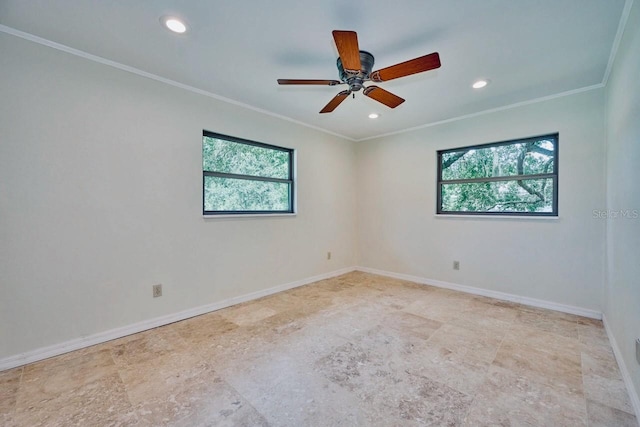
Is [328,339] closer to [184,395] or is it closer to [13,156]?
[184,395]

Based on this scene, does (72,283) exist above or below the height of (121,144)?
below

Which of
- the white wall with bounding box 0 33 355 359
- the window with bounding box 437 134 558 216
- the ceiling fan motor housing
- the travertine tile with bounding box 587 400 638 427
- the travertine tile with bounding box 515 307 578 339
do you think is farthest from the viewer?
the window with bounding box 437 134 558 216

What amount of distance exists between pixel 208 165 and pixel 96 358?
197cm

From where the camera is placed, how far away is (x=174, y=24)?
1896mm

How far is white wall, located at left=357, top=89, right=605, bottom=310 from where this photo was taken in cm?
289

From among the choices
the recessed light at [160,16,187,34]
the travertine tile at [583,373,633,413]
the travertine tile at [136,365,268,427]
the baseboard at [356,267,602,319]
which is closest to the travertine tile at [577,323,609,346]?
the baseboard at [356,267,602,319]

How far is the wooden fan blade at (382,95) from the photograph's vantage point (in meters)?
2.26

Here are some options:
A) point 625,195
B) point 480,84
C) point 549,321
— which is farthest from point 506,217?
point 480,84

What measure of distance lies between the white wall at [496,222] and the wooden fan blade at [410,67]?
219 cm

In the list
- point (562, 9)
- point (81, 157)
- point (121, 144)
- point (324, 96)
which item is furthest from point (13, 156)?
point (562, 9)

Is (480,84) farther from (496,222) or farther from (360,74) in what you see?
(496,222)

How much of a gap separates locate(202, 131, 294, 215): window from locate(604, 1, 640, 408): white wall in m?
3.25

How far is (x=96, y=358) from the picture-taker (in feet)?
6.95

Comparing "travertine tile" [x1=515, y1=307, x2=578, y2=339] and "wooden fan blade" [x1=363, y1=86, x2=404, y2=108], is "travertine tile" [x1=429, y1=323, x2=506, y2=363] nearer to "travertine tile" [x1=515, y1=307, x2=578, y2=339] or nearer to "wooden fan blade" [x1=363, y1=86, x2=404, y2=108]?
"travertine tile" [x1=515, y1=307, x2=578, y2=339]
